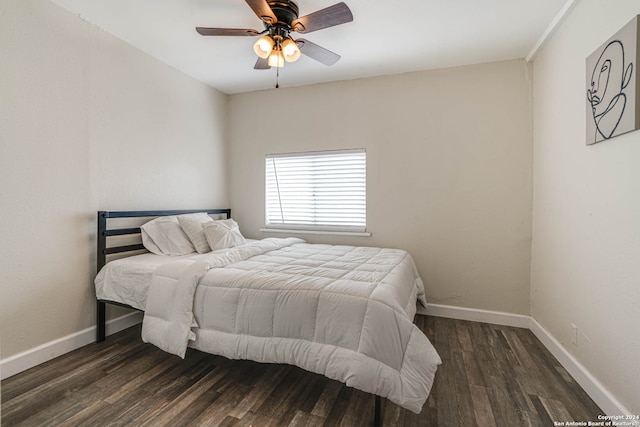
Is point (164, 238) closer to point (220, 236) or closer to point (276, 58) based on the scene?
point (220, 236)

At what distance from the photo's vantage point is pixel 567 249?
7.10 ft

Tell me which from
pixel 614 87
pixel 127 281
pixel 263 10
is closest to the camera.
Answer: pixel 614 87

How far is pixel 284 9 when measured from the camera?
6.54 feet

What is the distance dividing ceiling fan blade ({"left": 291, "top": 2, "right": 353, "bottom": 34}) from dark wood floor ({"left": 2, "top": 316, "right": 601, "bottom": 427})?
236cm

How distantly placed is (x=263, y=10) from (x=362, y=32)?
3.30 feet

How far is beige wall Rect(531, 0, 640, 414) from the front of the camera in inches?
60.3

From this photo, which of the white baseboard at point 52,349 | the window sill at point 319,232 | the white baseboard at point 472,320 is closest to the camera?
the white baseboard at point 472,320

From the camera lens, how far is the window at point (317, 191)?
3.49m

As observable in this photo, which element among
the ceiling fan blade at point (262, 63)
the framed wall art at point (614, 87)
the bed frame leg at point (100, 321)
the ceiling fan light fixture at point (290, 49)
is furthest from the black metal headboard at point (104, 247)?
the framed wall art at point (614, 87)

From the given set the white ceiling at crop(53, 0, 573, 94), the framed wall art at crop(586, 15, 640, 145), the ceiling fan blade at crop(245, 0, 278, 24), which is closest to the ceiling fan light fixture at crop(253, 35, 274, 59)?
the ceiling fan blade at crop(245, 0, 278, 24)

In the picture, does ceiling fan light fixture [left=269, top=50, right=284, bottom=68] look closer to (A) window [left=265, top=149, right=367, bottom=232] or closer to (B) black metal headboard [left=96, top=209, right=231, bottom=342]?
(A) window [left=265, top=149, right=367, bottom=232]

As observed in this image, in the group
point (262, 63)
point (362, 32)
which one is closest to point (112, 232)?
point (262, 63)

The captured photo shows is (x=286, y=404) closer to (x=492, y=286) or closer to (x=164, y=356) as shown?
(x=164, y=356)

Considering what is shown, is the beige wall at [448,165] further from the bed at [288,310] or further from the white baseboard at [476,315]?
the bed at [288,310]
